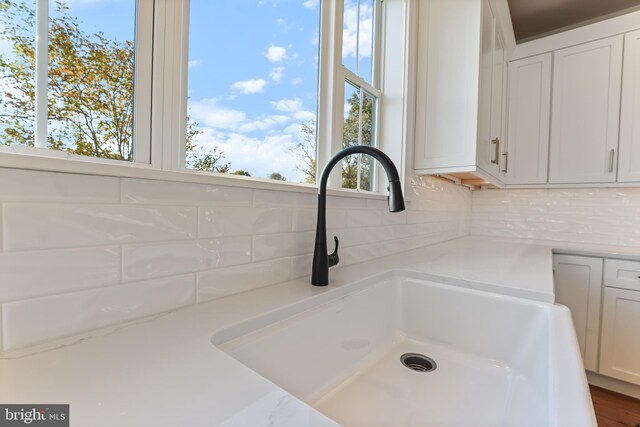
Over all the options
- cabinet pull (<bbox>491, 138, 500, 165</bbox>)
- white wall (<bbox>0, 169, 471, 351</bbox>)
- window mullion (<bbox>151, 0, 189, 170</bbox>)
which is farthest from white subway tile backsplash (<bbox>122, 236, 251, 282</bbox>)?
cabinet pull (<bbox>491, 138, 500, 165</bbox>)

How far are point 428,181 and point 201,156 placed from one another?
136cm

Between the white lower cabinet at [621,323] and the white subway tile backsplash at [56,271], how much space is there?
254 cm

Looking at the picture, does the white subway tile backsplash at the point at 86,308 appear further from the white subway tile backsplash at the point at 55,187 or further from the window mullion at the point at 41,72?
the window mullion at the point at 41,72

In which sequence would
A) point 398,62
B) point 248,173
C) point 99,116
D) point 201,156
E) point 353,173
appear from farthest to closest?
point 398,62, point 353,173, point 248,173, point 201,156, point 99,116

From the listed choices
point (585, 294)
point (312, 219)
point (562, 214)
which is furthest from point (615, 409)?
point (312, 219)

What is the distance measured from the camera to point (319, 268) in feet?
2.67

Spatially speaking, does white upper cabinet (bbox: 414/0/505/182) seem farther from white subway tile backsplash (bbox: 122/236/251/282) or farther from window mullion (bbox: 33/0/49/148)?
window mullion (bbox: 33/0/49/148)

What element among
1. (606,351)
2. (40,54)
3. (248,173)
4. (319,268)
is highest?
(40,54)

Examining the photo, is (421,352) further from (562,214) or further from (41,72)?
(562,214)

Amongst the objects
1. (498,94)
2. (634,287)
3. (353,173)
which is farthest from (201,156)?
(634,287)

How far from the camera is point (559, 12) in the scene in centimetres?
218

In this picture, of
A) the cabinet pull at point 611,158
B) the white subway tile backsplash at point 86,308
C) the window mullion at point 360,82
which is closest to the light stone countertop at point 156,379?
the white subway tile backsplash at point 86,308

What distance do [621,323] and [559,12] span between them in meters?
2.26

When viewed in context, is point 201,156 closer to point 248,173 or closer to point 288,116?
point 248,173
